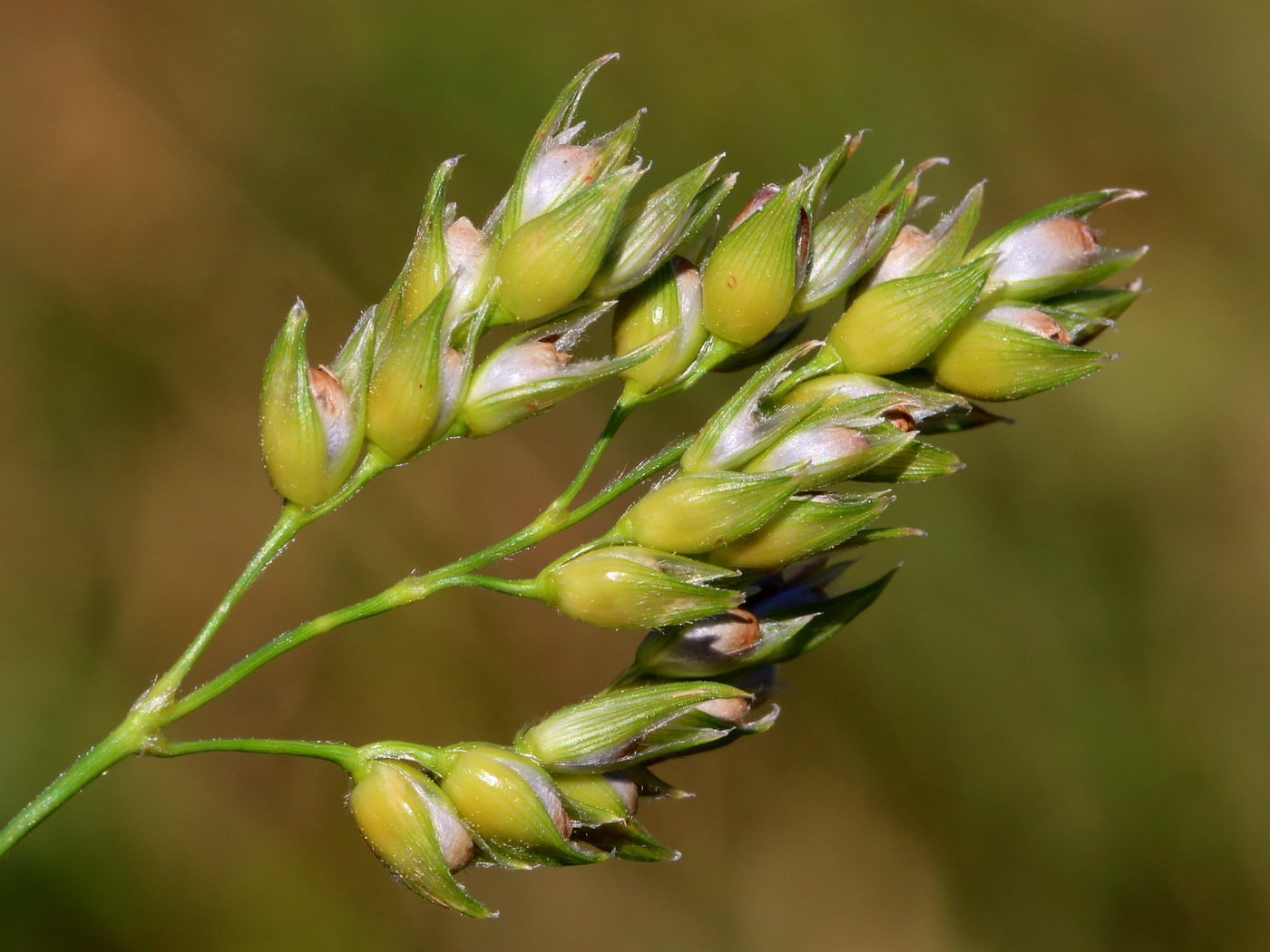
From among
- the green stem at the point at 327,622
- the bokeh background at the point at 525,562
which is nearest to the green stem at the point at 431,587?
the green stem at the point at 327,622

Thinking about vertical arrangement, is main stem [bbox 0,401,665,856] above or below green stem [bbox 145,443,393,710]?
below

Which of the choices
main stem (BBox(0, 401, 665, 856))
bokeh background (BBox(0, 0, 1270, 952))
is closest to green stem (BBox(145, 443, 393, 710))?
main stem (BBox(0, 401, 665, 856))

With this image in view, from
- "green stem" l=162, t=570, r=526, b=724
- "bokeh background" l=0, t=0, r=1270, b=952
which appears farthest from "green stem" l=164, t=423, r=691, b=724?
"bokeh background" l=0, t=0, r=1270, b=952

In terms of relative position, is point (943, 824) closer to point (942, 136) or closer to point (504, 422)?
point (942, 136)

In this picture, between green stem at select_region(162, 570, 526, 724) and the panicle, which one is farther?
the panicle

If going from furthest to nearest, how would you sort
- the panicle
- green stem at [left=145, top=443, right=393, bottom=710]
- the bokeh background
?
the bokeh background, the panicle, green stem at [left=145, top=443, right=393, bottom=710]

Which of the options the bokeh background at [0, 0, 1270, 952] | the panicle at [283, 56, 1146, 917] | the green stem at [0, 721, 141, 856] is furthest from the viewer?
the bokeh background at [0, 0, 1270, 952]

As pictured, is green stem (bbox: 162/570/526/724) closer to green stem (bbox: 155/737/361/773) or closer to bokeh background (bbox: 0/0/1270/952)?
green stem (bbox: 155/737/361/773)

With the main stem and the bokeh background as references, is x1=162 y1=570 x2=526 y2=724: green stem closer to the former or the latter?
the main stem

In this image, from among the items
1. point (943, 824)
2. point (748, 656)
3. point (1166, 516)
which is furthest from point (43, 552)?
point (1166, 516)
